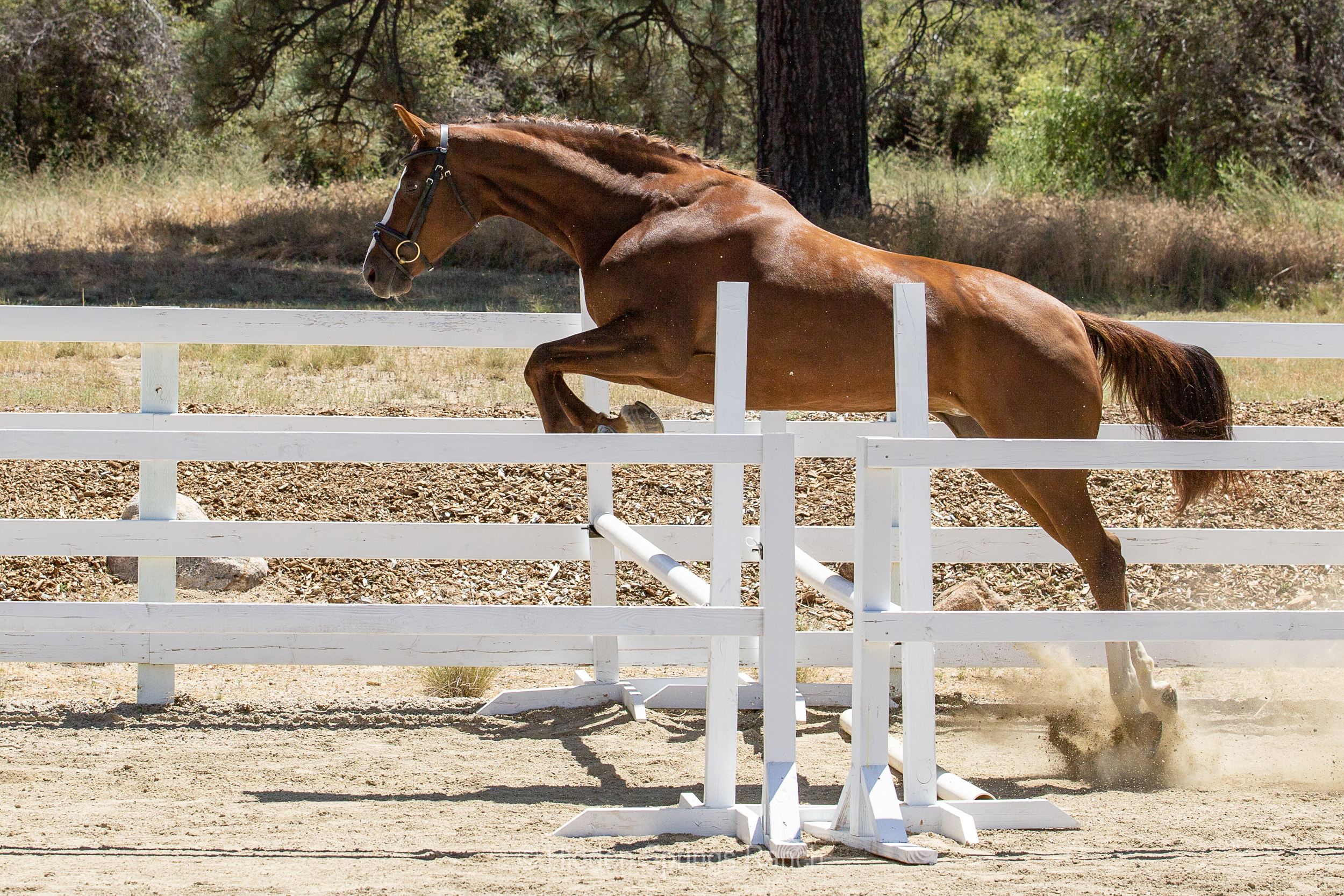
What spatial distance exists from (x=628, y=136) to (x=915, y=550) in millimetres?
2380

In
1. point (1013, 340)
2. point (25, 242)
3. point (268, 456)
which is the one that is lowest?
point (268, 456)

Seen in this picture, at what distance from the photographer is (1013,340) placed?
180 inches

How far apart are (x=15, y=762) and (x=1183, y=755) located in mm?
3889

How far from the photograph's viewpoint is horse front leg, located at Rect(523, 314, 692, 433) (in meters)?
4.57

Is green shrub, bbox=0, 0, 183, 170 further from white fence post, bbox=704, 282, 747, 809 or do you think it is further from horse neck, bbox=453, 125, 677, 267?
white fence post, bbox=704, 282, 747, 809

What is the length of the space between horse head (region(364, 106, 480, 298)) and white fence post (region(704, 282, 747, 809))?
1.80m

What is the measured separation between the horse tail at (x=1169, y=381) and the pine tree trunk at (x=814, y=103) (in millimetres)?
6848

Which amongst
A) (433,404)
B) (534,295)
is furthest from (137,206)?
(433,404)

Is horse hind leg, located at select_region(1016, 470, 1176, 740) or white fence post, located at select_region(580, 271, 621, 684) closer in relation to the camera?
horse hind leg, located at select_region(1016, 470, 1176, 740)

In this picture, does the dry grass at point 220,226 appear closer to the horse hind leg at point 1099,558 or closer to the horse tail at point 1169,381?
the horse tail at point 1169,381

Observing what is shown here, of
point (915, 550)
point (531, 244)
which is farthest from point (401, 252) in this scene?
point (531, 244)

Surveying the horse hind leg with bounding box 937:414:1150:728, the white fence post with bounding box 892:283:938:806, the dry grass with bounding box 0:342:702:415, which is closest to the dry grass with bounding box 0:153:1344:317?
the dry grass with bounding box 0:342:702:415

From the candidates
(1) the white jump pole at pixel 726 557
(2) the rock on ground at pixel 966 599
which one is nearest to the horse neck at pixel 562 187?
(1) the white jump pole at pixel 726 557

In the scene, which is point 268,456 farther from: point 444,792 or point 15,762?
point 15,762
